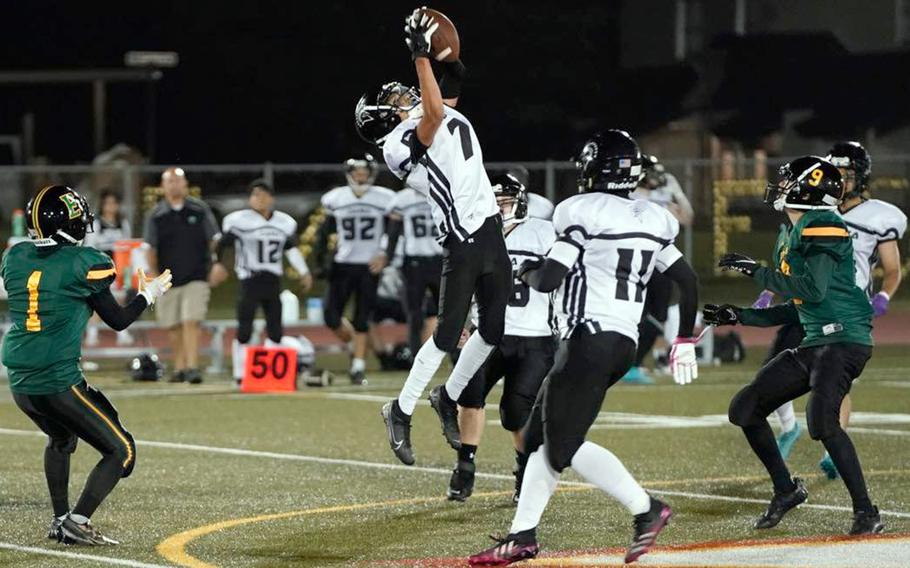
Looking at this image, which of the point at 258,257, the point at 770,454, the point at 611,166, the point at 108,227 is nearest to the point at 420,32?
the point at 611,166

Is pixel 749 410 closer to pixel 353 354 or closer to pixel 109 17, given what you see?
pixel 353 354

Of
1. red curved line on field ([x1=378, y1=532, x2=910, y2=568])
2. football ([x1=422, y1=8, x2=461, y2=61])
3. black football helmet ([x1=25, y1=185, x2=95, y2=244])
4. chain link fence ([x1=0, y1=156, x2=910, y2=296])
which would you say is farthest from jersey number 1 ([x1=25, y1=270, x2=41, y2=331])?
chain link fence ([x1=0, y1=156, x2=910, y2=296])

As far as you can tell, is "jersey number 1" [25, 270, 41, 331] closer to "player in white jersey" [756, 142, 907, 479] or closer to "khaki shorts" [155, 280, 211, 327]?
"player in white jersey" [756, 142, 907, 479]

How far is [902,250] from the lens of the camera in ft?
74.7

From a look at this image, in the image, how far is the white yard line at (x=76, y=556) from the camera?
24.2ft

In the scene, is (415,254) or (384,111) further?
(415,254)

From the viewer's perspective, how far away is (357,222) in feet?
55.2

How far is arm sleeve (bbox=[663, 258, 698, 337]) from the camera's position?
24.6 ft

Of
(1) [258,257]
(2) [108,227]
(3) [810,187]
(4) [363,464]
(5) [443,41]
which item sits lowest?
(4) [363,464]

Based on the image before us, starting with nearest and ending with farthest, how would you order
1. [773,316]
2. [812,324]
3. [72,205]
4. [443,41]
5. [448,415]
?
[72,205]
[443,41]
[812,324]
[773,316]
[448,415]

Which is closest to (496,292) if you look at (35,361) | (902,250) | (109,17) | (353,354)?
(35,361)

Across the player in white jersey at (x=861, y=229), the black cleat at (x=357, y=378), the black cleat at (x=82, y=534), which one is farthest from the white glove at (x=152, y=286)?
the black cleat at (x=357, y=378)

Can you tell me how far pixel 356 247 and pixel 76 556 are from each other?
9328 mm

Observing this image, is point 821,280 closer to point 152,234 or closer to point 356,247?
point 356,247
